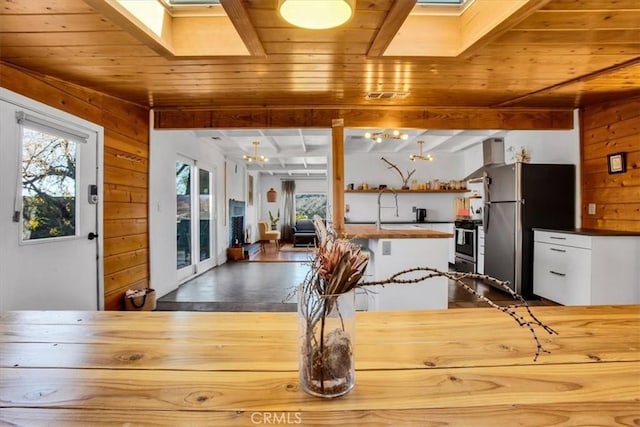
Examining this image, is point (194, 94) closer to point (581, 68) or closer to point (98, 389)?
point (98, 389)

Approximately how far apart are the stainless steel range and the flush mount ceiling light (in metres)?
4.39

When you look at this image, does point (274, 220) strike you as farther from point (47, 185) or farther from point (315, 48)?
point (315, 48)

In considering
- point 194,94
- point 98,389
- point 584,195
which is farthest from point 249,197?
point 98,389

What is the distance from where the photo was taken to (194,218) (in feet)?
18.0

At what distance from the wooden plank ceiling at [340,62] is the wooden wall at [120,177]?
13 cm

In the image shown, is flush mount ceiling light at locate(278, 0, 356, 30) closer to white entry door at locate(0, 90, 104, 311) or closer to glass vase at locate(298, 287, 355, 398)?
glass vase at locate(298, 287, 355, 398)

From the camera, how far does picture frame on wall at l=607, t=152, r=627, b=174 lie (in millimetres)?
3404

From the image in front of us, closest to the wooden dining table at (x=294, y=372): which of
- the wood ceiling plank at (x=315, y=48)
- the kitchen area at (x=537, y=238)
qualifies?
the wood ceiling plank at (x=315, y=48)

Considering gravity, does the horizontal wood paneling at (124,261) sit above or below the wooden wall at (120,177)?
below

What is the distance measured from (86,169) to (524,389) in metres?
3.41

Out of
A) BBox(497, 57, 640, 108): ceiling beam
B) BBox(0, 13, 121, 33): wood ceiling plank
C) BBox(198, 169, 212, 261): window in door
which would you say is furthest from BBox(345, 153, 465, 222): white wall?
BBox(0, 13, 121, 33): wood ceiling plank

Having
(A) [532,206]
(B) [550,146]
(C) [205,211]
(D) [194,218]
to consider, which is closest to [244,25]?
(A) [532,206]

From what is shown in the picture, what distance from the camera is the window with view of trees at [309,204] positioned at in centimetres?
1214

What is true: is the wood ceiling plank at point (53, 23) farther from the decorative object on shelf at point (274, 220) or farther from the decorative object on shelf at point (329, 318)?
the decorative object on shelf at point (274, 220)
